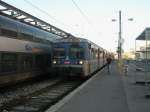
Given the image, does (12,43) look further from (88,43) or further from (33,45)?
(88,43)

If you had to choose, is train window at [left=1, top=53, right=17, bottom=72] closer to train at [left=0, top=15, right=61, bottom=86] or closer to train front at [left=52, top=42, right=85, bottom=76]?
train at [left=0, top=15, right=61, bottom=86]

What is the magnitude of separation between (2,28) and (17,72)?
2.61 metres

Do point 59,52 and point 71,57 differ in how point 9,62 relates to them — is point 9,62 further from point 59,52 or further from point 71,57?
point 59,52

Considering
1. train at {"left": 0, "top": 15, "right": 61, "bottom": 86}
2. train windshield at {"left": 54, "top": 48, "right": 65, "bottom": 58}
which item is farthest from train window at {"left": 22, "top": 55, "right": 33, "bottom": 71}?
train windshield at {"left": 54, "top": 48, "right": 65, "bottom": 58}

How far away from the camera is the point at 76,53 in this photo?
22.0 meters

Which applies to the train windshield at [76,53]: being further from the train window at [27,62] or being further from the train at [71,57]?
the train window at [27,62]

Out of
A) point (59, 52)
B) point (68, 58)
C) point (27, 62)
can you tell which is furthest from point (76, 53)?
point (27, 62)

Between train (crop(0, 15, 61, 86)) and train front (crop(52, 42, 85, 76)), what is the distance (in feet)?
2.17

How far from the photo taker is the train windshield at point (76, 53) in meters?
21.8

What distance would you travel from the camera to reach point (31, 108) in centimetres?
1122

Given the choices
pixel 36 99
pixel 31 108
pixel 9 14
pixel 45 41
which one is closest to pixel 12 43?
pixel 9 14

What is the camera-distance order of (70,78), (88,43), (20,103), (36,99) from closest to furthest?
(20,103)
(36,99)
(88,43)
(70,78)

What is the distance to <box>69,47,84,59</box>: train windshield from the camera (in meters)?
21.8

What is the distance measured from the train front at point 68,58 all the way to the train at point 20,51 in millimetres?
662
